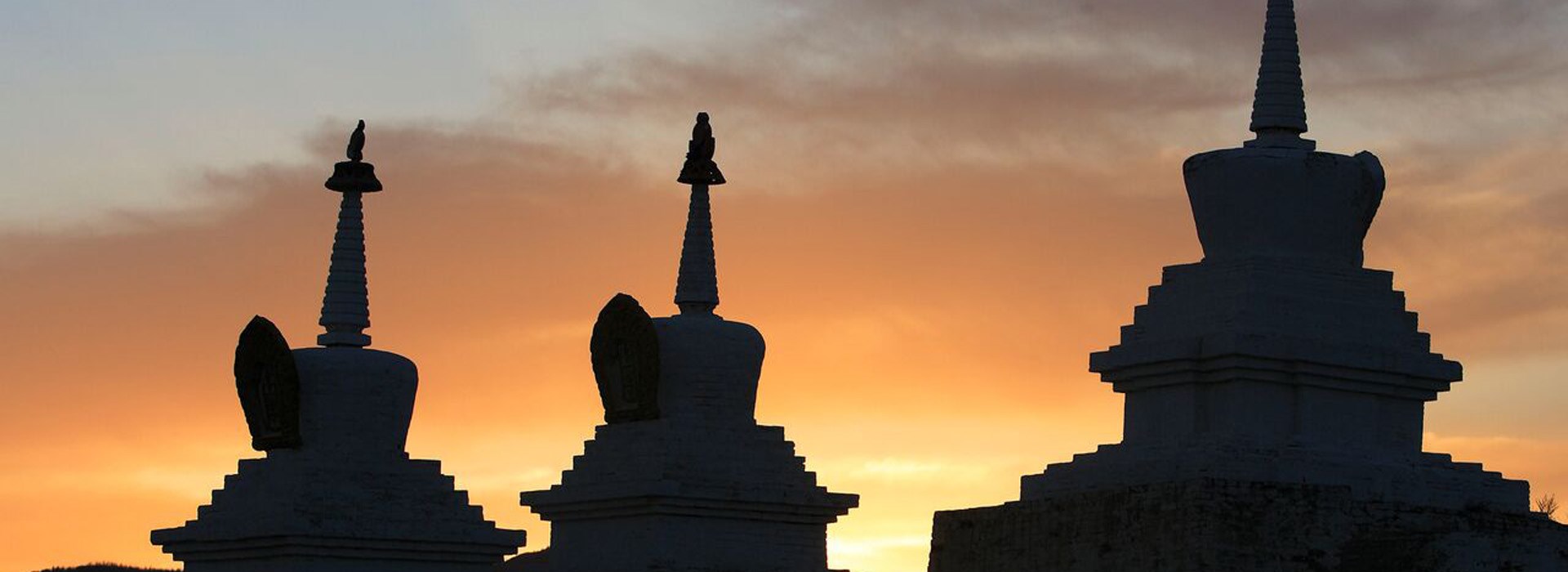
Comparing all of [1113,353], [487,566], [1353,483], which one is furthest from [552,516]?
[1353,483]

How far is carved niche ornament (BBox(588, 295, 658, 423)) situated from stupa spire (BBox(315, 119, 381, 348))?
3.58 m

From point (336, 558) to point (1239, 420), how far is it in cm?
1369

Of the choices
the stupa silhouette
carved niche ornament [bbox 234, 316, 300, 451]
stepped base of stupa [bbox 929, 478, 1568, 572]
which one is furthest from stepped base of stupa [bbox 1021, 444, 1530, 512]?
carved niche ornament [bbox 234, 316, 300, 451]

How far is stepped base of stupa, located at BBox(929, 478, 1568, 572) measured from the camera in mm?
44406

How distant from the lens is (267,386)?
5444cm

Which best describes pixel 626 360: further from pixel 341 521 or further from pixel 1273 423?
pixel 1273 423

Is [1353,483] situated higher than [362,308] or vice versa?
[362,308]

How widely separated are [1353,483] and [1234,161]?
15.8ft

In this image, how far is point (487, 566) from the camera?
54719 millimetres

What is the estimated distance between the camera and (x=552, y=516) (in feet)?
181

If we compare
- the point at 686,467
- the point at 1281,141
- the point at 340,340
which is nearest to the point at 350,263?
the point at 340,340

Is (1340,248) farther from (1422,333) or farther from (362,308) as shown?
(362,308)

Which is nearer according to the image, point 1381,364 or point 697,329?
point 1381,364

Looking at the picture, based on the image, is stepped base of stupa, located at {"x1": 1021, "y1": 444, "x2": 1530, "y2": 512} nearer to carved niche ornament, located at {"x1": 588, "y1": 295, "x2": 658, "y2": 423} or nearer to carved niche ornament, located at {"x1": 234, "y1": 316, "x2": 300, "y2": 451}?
carved niche ornament, located at {"x1": 588, "y1": 295, "x2": 658, "y2": 423}
